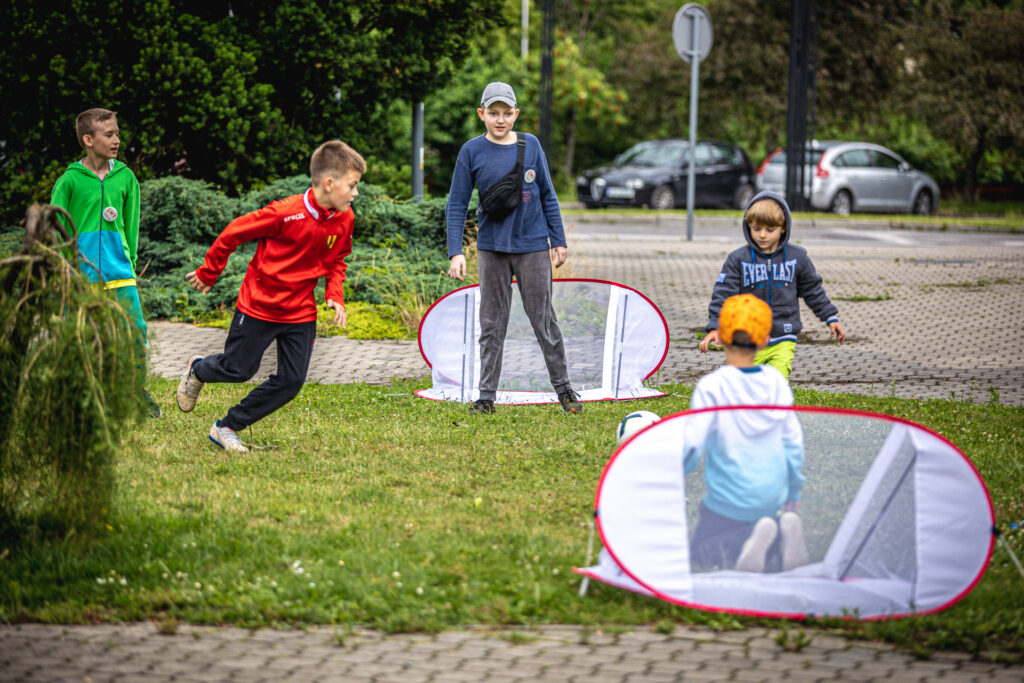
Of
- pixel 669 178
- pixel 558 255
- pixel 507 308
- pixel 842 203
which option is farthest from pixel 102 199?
pixel 842 203

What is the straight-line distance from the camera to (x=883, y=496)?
13.3 feet

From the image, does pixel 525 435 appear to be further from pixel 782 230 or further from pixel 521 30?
pixel 521 30

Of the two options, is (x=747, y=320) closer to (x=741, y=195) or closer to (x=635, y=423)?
(x=635, y=423)

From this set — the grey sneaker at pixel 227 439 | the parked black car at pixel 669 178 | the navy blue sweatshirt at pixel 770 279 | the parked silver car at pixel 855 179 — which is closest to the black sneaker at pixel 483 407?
the grey sneaker at pixel 227 439

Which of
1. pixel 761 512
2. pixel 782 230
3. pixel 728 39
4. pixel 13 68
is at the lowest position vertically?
pixel 761 512

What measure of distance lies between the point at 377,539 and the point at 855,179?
23.8m

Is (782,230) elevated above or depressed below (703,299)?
above

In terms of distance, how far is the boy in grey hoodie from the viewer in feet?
18.6

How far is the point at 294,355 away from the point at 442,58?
8.23 metres

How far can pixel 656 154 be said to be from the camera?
27.2m

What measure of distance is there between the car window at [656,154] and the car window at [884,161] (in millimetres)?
4580

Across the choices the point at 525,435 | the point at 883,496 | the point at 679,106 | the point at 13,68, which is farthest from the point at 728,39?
the point at 883,496

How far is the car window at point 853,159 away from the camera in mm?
26312

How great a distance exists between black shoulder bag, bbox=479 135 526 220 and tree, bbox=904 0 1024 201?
27.1 meters
